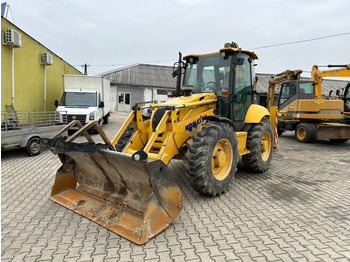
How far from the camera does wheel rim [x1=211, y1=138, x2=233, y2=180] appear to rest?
4.55m

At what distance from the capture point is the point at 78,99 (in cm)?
1290

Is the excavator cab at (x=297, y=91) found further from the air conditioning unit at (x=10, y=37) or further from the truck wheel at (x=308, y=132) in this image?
the air conditioning unit at (x=10, y=37)

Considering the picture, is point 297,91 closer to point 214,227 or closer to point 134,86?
point 214,227

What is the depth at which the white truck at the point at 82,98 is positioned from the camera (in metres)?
11.9

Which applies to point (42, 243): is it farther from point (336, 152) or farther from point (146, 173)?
point (336, 152)

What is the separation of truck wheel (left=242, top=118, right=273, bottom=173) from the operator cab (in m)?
0.41

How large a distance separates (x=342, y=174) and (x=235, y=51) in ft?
13.2

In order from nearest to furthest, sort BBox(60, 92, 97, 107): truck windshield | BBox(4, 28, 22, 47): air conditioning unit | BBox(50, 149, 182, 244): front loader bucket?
BBox(50, 149, 182, 244): front loader bucket
BBox(4, 28, 22, 47): air conditioning unit
BBox(60, 92, 97, 107): truck windshield

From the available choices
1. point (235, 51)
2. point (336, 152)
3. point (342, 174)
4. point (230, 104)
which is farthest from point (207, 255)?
point (336, 152)

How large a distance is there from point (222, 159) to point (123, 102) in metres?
24.3

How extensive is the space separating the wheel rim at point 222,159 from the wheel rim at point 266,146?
1878 millimetres

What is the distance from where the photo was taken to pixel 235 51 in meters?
5.39

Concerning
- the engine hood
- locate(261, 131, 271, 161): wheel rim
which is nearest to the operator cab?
the engine hood

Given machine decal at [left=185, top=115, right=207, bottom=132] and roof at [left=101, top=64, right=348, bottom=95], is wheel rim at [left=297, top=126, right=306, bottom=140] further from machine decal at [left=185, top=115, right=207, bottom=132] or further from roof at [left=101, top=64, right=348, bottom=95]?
roof at [left=101, top=64, right=348, bottom=95]
